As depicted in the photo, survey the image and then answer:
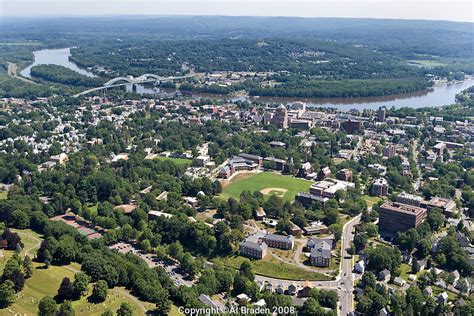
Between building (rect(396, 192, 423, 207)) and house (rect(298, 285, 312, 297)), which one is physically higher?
building (rect(396, 192, 423, 207))

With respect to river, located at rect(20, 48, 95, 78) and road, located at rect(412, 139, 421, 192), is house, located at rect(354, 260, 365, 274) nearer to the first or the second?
road, located at rect(412, 139, 421, 192)

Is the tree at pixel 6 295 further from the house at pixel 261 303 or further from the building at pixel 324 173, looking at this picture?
the building at pixel 324 173

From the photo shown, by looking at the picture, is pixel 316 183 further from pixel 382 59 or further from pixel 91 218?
pixel 382 59

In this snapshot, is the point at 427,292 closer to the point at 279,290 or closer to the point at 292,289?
the point at 292,289

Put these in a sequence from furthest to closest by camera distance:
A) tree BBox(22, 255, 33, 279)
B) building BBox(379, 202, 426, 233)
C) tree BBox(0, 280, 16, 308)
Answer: building BBox(379, 202, 426, 233) → tree BBox(22, 255, 33, 279) → tree BBox(0, 280, 16, 308)

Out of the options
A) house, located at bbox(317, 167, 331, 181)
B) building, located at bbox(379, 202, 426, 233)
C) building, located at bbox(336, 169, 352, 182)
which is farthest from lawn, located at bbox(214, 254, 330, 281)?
building, located at bbox(336, 169, 352, 182)

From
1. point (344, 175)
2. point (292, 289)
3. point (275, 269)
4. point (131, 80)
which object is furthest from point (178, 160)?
point (131, 80)
